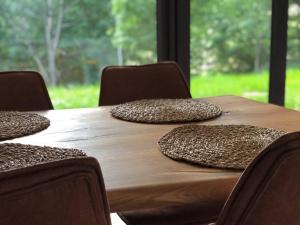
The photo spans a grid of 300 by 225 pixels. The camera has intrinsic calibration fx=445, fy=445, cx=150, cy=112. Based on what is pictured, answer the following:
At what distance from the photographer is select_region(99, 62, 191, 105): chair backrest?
1.98 m

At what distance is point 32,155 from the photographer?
1.04 metres

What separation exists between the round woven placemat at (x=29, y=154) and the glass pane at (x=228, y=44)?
5.95 ft

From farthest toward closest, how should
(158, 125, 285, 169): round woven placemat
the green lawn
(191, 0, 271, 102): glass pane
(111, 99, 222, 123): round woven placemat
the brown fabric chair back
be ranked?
(191, 0, 271, 102): glass pane
the green lawn
(111, 99, 222, 123): round woven placemat
(158, 125, 285, 169): round woven placemat
the brown fabric chair back

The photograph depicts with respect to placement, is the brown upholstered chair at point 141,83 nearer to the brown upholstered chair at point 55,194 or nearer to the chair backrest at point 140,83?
the chair backrest at point 140,83

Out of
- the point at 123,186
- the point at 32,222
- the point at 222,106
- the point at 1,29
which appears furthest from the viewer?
the point at 1,29

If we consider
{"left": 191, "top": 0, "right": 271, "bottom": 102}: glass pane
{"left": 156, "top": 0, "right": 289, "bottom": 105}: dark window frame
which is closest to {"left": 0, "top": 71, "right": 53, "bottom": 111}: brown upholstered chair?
{"left": 156, "top": 0, "right": 289, "bottom": 105}: dark window frame

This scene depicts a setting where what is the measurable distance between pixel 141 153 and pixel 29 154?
0.27 m

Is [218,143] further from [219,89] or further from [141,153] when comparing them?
[219,89]

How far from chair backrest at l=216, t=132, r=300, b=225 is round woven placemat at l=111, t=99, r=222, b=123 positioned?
2.31 ft

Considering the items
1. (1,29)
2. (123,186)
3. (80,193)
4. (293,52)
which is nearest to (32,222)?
(80,193)

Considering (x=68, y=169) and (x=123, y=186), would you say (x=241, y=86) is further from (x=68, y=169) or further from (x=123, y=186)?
(x=68, y=169)

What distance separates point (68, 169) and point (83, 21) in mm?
2165

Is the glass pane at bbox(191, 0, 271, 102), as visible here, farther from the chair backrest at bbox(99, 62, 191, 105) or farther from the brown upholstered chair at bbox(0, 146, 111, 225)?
the brown upholstered chair at bbox(0, 146, 111, 225)

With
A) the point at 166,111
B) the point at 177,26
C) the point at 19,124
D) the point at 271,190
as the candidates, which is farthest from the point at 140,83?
the point at 271,190
